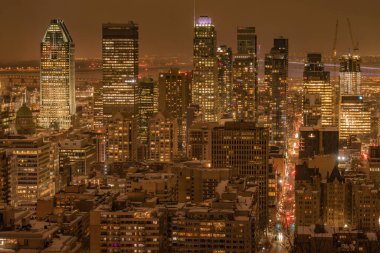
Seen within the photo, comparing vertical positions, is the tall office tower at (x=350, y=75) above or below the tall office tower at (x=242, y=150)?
above

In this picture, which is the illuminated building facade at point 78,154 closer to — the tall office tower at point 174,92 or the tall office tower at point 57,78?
the tall office tower at point 174,92

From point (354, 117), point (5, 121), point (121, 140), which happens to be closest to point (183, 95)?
point (121, 140)

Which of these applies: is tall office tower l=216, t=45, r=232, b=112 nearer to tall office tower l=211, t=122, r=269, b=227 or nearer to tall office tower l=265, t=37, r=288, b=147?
tall office tower l=265, t=37, r=288, b=147

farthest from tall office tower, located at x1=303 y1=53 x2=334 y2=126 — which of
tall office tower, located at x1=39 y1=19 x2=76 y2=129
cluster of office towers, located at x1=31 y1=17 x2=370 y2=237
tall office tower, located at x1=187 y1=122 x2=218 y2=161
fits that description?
tall office tower, located at x1=187 y1=122 x2=218 y2=161

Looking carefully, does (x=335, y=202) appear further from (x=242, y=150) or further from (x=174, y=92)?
(x=174, y=92)

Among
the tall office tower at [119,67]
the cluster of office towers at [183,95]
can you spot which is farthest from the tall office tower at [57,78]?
the tall office tower at [119,67]

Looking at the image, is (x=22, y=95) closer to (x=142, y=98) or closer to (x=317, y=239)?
(x=142, y=98)

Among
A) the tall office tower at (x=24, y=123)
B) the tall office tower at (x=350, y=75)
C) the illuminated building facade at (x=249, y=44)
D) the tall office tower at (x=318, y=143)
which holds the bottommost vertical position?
the tall office tower at (x=318, y=143)
